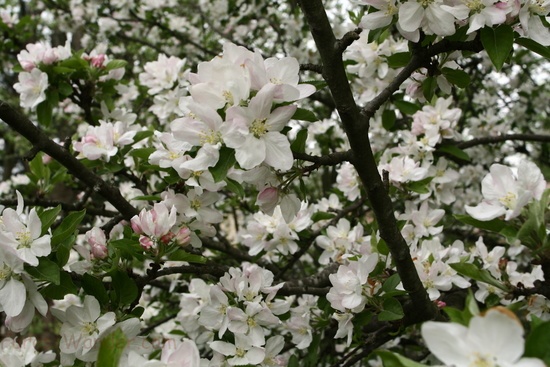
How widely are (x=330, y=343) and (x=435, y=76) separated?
1.24 metres

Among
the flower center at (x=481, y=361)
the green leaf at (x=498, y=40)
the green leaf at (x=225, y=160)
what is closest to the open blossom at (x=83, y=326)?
the green leaf at (x=225, y=160)

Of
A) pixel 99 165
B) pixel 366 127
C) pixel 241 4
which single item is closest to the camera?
pixel 366 127

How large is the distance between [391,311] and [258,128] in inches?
27.1

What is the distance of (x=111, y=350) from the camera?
0.94 meters

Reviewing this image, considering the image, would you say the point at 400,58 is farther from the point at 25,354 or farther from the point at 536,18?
the point at 25,354

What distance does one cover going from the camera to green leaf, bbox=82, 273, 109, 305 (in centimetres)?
143

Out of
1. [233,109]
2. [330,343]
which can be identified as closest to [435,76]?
[233,109]

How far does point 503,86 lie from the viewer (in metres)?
4.48

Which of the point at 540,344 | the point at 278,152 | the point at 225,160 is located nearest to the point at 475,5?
the point at 278,152

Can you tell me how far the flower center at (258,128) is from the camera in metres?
1.12

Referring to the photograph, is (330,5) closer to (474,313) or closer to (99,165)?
(99,165)

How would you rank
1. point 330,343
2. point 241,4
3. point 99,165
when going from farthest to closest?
point 241,4 < point 330,343 < point 99,165

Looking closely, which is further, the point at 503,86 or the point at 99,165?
the point at 503,86

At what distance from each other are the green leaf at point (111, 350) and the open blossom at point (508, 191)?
779 millimetres
